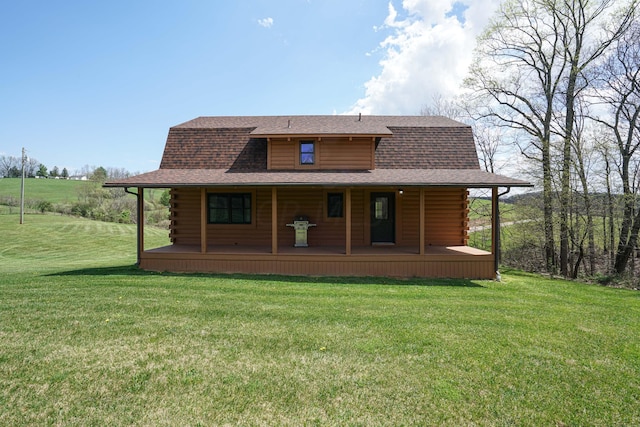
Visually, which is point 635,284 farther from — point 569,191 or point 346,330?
point 346,330

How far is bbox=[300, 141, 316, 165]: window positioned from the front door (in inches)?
105

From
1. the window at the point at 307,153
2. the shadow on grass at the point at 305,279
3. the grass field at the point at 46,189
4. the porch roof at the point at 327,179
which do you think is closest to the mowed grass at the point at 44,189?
the grass field at the point at 46,189

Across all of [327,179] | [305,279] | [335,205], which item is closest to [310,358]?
[305,279]

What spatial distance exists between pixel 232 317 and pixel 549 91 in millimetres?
16581

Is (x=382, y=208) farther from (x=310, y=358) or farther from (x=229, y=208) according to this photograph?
(x=310, y=358)

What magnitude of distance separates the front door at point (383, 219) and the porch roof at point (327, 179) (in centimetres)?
116

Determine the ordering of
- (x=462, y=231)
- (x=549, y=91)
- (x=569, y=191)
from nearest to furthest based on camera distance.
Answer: (x=462, y=231) < (x=569, y=191) < (x=549, y=91)

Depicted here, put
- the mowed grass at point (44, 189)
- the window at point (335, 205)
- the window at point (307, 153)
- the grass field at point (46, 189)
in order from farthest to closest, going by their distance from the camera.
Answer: the mowed grass at point (44, 189)
the grass field at point (46, 189)
the window at point (335, 205)
the window at point (307, 153)

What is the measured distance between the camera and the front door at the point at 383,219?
1148 cm

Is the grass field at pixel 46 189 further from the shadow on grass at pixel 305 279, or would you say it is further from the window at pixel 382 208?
the window at pixel 382 208

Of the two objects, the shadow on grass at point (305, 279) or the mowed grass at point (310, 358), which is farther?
the shadow on grass at point (305, 279)

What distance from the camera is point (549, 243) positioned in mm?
13891

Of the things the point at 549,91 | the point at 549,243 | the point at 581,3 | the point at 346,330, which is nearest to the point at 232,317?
the point at 346,330

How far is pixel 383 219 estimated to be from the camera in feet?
37.9
